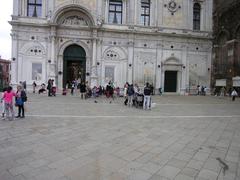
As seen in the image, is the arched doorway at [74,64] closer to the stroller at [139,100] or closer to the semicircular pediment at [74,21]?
the semicircular pediment at [74,21]

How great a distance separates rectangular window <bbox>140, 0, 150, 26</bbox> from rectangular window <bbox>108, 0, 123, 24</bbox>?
10.1 ft

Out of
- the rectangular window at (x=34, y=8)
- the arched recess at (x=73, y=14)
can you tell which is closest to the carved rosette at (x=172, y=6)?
the arched recess at (x=73, y=14)

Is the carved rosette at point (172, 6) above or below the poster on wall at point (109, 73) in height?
above

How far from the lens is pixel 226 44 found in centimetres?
2788

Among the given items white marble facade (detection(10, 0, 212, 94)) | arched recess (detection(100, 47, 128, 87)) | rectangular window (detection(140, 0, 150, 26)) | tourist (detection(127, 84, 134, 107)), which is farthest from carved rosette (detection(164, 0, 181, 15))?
tourist (detection(127, 84, 134, 107))

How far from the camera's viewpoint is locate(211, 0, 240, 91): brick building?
26188 millimetres

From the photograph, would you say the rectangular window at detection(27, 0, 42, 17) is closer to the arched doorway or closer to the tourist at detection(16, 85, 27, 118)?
the arched doorway

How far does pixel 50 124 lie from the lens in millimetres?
8055

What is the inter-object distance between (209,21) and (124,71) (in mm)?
14968

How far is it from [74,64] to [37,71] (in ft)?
15.8

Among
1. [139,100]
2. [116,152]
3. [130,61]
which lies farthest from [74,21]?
[116,152]

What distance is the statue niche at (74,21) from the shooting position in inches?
1042

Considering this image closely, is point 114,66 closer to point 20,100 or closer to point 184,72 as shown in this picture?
point 184,72

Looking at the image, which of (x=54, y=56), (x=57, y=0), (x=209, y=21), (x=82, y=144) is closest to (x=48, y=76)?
(x=54, y=56)
